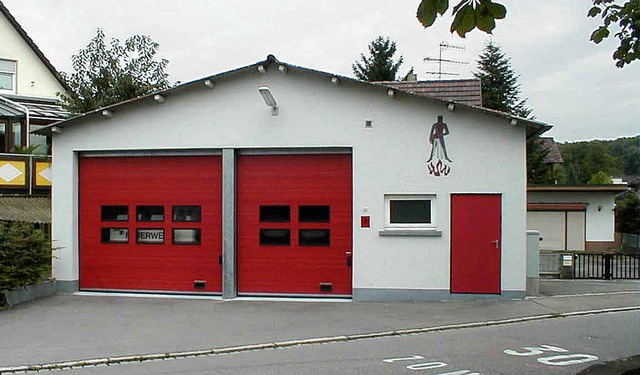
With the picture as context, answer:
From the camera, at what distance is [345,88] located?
1497cm

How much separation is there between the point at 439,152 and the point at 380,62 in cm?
3246

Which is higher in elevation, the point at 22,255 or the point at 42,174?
the point at 42,174

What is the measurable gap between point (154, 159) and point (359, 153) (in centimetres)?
470

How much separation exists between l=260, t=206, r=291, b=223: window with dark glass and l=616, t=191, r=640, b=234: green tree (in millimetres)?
29953

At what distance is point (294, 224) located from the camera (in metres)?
15.3

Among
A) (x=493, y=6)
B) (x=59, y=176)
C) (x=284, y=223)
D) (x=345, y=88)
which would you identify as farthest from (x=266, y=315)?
(x=493, y=6)

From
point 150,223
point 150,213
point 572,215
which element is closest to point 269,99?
point 150,213

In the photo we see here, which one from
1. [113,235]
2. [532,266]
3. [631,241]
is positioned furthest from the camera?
[631,241]

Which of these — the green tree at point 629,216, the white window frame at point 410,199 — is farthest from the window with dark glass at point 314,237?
the green tree at point 629,216

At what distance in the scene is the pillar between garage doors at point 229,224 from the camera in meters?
15.2

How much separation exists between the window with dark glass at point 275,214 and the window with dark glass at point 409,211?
89.1 inches

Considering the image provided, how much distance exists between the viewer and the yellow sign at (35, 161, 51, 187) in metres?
19.4

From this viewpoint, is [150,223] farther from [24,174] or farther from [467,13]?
[467,13]

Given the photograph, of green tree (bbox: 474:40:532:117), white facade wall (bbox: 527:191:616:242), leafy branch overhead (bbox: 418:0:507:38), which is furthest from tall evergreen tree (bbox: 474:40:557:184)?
leafy branch overhead (bbox: 418:0:507:38)
